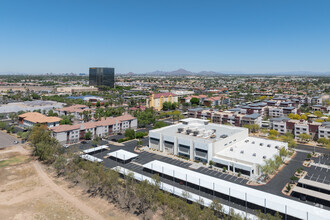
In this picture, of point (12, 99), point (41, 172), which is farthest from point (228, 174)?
point (12, 99)

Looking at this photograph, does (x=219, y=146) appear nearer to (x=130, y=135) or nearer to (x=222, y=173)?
(x=222, y=173)

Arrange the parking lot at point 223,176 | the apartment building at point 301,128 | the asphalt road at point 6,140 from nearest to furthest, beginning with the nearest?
the parking lot at point 223,176 → the asphalt road at point 6,140 → the apartment building at point 301,128

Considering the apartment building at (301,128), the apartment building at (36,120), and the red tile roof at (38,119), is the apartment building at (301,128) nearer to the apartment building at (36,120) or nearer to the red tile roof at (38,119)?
the apartment building at (36,120)

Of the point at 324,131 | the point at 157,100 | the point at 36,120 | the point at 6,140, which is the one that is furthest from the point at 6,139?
the point at 324,131

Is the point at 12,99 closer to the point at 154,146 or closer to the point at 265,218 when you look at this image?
the point at 154,146

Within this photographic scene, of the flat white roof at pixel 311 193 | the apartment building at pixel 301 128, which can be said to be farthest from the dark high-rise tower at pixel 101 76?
the flat white roof at pixel 311 193

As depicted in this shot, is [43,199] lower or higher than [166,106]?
lower
